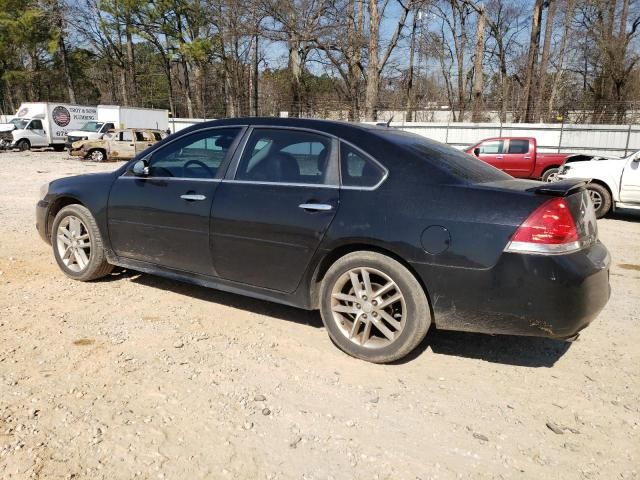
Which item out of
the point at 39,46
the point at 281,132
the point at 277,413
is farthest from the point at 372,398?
A: the point at 39,46

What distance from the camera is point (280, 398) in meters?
2.91

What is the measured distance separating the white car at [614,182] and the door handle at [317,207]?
752cm

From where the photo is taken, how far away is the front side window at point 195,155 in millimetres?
3953

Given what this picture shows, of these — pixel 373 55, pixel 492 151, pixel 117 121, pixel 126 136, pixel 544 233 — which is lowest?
pixel 492 151

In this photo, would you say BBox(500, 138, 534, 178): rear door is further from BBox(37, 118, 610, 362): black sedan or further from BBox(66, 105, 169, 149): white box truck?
BBox(66, 105, 169, 149): white box truck

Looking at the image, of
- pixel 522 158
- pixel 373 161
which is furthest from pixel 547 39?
pixel 373 161

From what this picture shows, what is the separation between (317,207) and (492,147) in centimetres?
1381

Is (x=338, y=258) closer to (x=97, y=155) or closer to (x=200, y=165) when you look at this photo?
(x=200, y=165)

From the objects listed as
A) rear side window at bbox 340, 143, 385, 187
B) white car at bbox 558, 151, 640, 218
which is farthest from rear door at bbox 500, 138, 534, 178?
rear side window at bbox 340, 143, 385, 187

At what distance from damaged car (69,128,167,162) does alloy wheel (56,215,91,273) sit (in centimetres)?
1868

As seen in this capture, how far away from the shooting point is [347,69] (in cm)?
3438

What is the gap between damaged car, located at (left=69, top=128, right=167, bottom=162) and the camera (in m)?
22.2

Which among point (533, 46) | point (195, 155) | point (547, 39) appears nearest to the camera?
point (195, 155)

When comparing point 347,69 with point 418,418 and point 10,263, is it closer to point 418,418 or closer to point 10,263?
point 10,263
